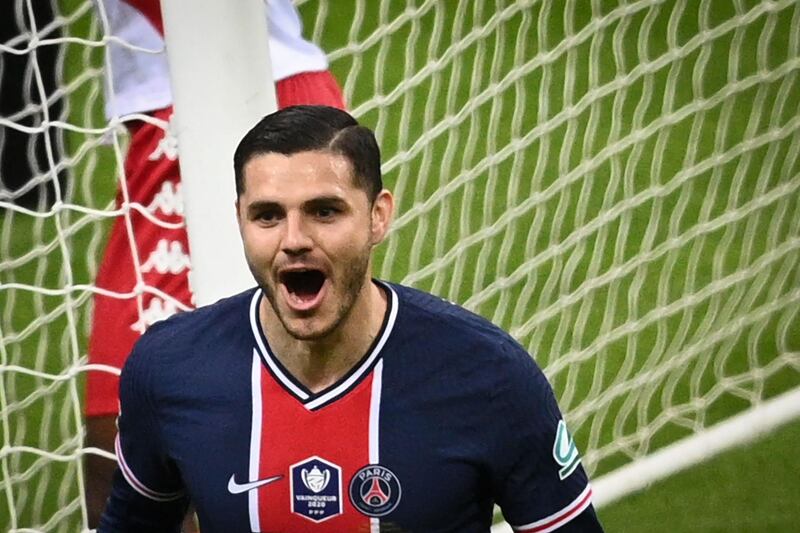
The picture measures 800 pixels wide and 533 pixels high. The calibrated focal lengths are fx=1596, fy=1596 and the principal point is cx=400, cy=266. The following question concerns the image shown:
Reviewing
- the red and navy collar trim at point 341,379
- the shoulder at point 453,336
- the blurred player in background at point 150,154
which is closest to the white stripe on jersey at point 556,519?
the shoulder at point 453,336

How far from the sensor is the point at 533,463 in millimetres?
1943

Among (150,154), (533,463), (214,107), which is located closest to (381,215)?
(533,463)

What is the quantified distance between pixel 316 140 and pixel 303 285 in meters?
0.17

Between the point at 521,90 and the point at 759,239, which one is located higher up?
the point at 521,90

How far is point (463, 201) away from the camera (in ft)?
12.1

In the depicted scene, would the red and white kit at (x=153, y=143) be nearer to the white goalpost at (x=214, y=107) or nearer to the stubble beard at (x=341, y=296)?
the white goalpost at (x=214, y=107)

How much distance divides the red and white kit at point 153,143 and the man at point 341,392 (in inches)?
A: 28.4

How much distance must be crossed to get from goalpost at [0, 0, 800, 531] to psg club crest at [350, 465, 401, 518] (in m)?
1.30

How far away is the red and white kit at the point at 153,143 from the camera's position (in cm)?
272

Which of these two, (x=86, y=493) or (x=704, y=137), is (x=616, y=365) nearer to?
(x=704, y=137)

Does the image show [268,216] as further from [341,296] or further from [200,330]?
[200,330]

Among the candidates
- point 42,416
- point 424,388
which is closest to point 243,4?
point 424,388

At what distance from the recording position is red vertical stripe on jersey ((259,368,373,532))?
1.94 metres

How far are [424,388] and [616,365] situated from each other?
1930mm
